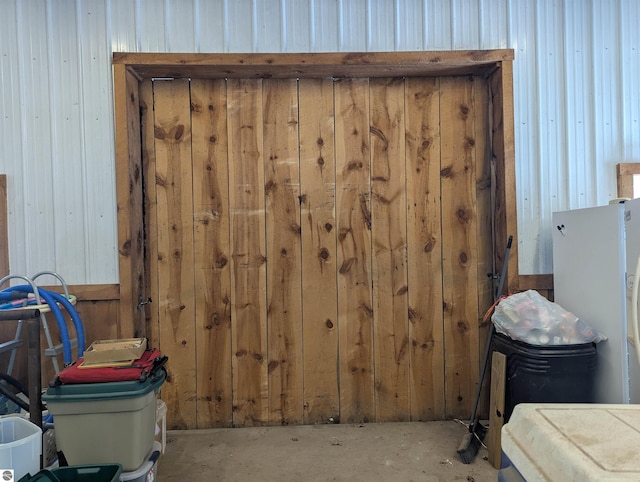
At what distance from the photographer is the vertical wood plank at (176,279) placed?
2492mm

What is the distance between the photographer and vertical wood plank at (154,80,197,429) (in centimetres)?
249

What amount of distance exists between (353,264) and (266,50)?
1.39 metres

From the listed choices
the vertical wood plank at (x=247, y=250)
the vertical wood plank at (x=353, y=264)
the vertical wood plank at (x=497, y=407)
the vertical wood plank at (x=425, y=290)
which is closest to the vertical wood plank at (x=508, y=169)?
the vertical wood plank at (x=425, y=290)

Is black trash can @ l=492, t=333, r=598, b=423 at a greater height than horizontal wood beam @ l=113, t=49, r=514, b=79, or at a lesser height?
lesser

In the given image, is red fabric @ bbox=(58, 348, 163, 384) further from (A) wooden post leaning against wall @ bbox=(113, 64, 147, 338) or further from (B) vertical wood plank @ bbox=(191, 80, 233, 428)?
(B) vertical wood plank @ bbox=(191, 80, 233, 428)

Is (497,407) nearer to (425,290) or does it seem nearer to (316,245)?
(425,290)

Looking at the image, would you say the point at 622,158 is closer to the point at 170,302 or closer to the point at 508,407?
the point at 508,407

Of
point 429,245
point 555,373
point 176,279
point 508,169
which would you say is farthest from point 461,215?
point 176,279

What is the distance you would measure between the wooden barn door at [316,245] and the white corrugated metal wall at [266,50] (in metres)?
0.24

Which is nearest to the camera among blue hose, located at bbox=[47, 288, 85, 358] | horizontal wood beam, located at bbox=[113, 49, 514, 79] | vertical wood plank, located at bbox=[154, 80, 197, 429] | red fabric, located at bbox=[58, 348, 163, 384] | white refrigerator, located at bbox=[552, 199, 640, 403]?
red fabric, located at bbox=[58, 348, 163, 384]

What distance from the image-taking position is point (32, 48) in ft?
7.68

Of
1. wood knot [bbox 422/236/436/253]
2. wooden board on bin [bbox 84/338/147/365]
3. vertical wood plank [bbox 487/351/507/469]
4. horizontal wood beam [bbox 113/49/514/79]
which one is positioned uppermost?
horizontal wood beam [bbox 113/49/514/79]

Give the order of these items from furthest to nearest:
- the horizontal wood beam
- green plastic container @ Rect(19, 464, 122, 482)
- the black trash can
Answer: the horizontal wood beam, the black trash can, green plastic container @ Rect(19, 464, 122, 482)

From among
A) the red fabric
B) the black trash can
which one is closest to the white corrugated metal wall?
the black trash can
